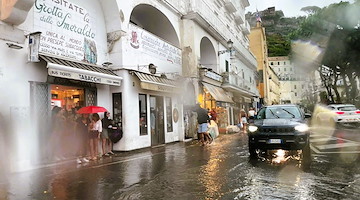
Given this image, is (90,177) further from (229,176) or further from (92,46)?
(92,46)

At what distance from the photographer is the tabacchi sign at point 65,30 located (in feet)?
32.1

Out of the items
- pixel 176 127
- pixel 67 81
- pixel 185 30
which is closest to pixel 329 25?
pixel 185 30

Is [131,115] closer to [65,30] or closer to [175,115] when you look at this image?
[65,30]

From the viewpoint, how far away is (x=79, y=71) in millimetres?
9938

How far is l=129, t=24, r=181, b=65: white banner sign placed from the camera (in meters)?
14.0

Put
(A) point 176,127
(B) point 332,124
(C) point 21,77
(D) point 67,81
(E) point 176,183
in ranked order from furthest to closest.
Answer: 1. (B) point 332,124
2. (A) point 176,127
3. (D) point 67,81
4. (C) point 21,77
5. (E) point 176,183

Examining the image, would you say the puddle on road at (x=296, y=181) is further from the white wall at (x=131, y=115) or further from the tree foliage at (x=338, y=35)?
the tree foliage at (x=338, y=35)

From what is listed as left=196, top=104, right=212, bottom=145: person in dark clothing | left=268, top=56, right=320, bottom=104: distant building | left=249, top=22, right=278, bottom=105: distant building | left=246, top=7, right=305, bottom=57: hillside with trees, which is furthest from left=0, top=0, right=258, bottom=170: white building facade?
left=246, top=7, right=305, bottom=57: hillside with trees

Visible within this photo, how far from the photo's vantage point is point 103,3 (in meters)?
12.9

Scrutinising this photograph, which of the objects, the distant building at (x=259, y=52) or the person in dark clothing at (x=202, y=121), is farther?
the distant building at (x=259, y=52)

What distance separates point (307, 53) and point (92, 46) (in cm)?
3262

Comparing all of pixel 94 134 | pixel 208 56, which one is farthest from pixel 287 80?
pixel 94 134

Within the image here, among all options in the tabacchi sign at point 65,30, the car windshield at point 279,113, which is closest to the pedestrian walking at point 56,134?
the tabacchi sign at point 65,30

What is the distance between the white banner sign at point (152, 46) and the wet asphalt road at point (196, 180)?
22.1 feet
